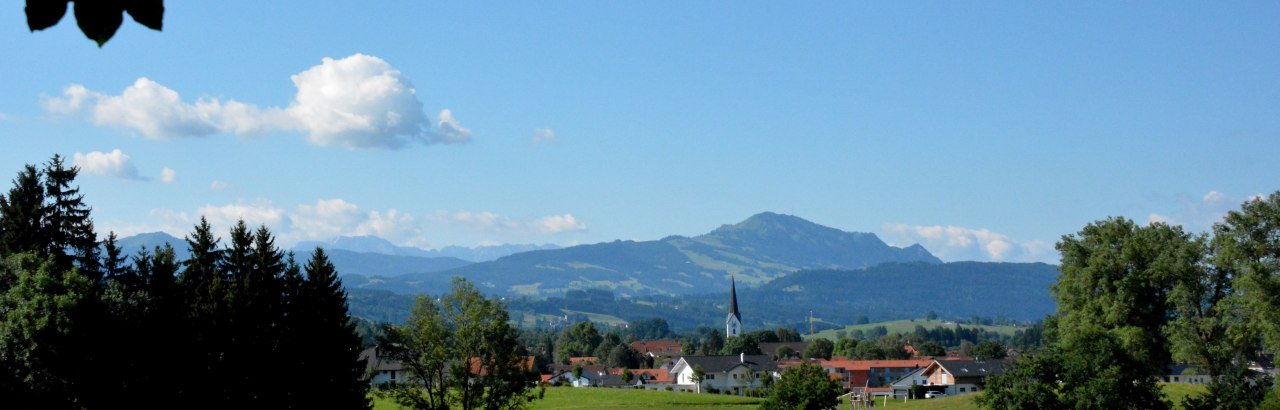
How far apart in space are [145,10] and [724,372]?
5293 inches

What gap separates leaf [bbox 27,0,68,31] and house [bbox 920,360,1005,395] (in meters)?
116

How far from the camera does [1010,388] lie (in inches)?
1809

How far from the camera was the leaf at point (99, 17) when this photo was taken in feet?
12.9

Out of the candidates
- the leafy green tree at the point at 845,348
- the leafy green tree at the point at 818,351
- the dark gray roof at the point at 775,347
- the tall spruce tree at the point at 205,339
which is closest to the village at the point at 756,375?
the leafy green tree at the point at 818,351

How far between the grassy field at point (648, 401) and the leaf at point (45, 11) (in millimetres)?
64096

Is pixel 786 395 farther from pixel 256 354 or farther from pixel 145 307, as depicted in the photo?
pixel 145 307

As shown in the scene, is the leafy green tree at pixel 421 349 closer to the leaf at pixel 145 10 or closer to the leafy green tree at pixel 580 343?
the leaf at pixel 145 10

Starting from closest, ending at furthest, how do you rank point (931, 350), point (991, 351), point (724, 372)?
point (724, 372), point (991, 351), point (931, 350)

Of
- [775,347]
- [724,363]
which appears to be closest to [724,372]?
[724,363]

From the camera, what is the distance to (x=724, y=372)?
5369 inches

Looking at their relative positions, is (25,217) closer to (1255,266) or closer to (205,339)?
(205,339)

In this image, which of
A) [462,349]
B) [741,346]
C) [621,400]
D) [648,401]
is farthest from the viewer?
[741,346]

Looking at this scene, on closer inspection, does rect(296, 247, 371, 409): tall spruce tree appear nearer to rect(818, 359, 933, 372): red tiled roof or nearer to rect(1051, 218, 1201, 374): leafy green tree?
rect(1051, 218, 1201, 374): leafy green tree

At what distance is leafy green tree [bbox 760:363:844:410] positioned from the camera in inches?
2133
